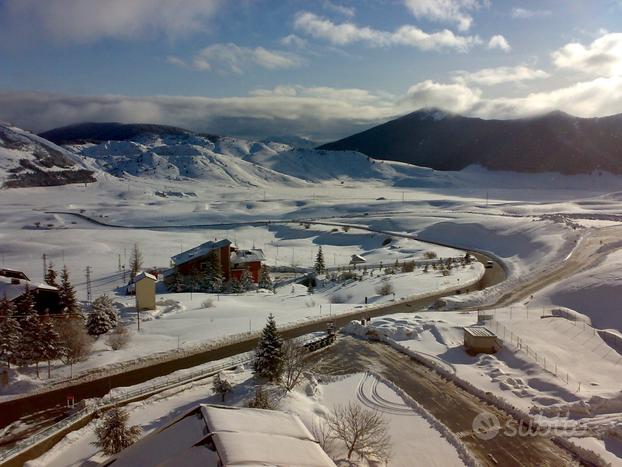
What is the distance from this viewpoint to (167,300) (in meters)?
32.4

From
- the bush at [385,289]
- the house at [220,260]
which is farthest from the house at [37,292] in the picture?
the bush at [385,289]

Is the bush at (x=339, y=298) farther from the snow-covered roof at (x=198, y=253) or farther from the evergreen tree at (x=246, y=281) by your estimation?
the snow-covered roof at (x=198, y=253)

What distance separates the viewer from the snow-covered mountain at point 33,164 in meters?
146

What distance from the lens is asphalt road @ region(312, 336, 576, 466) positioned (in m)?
14.1

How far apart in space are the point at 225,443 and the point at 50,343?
14307 mm

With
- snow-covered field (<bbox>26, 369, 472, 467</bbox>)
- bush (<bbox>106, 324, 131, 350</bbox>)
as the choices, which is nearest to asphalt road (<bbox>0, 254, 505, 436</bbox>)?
snow-covered field (<bbox>26, 369, 472, 467</bbox>)

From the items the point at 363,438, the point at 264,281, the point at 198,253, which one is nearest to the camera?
the point at 363,438

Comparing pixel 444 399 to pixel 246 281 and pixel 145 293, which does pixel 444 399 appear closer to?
pixel 145 293

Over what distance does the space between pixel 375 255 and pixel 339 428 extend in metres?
46.0

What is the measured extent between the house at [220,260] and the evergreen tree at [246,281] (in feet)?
5.83

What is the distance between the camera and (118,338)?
76.6ft

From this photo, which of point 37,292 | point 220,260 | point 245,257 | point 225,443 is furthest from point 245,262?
point 225,443

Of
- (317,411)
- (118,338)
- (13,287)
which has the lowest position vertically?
(317,411)

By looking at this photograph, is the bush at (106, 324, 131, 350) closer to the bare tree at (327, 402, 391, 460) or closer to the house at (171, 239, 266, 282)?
the bare tree at (327, 402, 391, 460)
